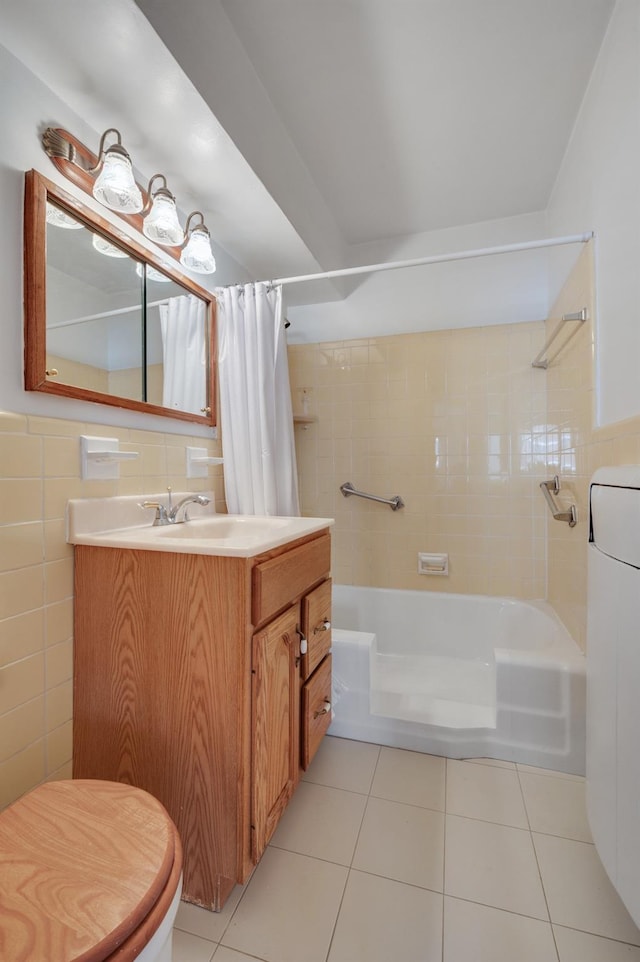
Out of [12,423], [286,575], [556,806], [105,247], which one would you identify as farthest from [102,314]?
[556,806]

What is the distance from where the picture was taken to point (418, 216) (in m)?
2.11

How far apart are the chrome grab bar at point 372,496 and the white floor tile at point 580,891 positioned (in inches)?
56.2

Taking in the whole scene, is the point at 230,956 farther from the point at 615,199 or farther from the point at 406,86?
the point at 406,86

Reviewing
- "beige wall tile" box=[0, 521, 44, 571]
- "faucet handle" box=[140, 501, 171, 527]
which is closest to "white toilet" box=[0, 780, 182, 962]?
"beige wall tile" box=[0, 521, 44, 571]

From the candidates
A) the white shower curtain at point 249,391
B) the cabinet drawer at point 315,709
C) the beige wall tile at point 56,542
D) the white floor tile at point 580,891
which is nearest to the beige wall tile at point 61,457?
the beige wall tile at point 56,542

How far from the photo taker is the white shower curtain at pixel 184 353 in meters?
1.46

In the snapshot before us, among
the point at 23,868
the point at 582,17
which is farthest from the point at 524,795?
the point at 582,17

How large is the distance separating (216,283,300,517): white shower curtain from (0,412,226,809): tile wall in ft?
1.97

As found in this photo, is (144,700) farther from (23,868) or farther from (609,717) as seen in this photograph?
(609,717)

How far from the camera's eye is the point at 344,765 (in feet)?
4.76

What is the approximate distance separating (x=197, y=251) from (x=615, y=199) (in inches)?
52.1

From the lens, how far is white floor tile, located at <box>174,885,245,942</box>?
93 cm

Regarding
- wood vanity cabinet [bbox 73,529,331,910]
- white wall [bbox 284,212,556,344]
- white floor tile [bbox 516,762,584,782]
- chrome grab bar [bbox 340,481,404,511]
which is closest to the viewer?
wood vanity cabinet [bbox 73,529,331,910]

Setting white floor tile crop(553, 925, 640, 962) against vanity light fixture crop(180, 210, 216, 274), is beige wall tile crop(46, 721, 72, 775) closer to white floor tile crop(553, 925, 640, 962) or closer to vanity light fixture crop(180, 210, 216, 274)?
white floor tile crop(553, 925, 640, 962)
